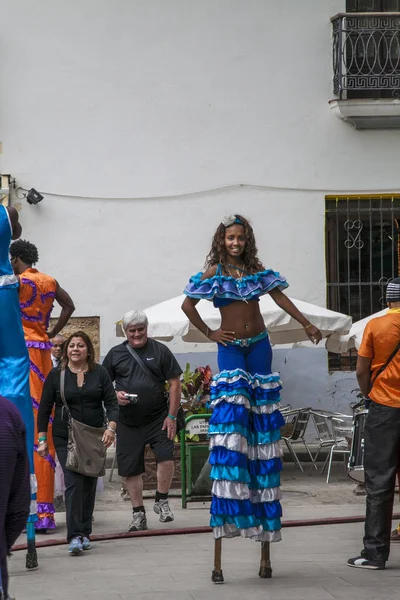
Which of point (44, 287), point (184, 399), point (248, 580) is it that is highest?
point (44, 287)

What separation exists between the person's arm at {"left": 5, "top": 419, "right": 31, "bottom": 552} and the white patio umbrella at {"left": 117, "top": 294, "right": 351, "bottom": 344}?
25.2 ft

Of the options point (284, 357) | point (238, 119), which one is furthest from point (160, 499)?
point (238, 119)

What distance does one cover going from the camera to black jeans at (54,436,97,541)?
8945mm

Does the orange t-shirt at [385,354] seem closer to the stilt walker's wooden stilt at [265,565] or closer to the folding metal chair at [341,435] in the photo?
the stilt walker's wooden stilt at [265,565]

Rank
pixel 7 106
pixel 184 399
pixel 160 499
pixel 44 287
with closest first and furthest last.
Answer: pixel 44 287 < pixel 160 499 < pixel 184 399 < pixel 7 106

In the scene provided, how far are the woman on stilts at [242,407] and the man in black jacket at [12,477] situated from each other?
8.59 feet

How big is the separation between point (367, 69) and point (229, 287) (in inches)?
389

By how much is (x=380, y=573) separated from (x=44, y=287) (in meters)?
3.65

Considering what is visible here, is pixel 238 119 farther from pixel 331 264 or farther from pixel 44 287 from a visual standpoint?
pixel 44 287

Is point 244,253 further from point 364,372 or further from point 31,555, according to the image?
point 31,555

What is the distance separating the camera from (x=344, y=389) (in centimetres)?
1677

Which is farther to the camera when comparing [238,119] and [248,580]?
[238,119]

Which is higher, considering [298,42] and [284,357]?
[298,42]

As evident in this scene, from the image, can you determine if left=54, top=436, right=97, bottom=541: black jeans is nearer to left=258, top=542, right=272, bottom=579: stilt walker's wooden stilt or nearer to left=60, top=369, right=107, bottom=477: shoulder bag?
left=60, top=369, right=107, bottom=477: shoulder bag
